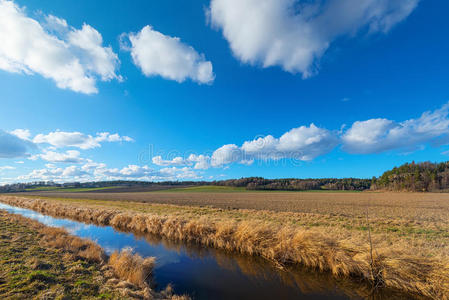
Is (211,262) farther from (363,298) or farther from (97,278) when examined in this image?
(363,298)

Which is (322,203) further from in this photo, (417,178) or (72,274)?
(417,178)

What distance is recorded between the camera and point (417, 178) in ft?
281

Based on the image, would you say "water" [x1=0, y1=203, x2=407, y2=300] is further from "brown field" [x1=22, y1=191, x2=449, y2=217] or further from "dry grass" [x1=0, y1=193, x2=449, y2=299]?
"brown field" [x1=22, y1=191, x2=449, y2=217]

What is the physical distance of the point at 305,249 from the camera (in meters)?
10.1

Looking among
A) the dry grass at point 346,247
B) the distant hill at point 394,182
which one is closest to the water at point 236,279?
the dry grass at point 346,247

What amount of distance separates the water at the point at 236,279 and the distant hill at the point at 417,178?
4371 inches

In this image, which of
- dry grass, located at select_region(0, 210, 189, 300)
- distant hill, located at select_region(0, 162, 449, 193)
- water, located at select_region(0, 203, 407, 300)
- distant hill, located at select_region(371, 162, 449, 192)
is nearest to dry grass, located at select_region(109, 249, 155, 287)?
dry grass, located at select_region(0, 210, 189, 300)

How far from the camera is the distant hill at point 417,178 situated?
8219cm

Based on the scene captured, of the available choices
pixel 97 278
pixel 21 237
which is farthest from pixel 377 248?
pixel 21 237

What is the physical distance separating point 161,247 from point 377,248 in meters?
12.4

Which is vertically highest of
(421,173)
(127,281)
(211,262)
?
(421,173)

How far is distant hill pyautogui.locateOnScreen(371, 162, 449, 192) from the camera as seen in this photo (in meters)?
82.2

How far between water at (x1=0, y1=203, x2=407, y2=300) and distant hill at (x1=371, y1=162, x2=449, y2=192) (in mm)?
111035

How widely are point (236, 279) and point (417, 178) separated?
379 feet
